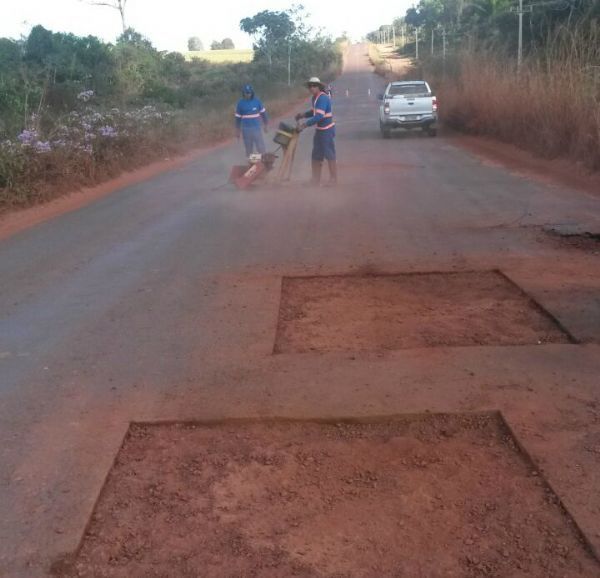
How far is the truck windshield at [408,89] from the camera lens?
25.2m

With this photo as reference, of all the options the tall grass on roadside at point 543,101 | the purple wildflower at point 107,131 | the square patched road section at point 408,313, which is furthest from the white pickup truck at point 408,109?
the square patched road section at point 408,313

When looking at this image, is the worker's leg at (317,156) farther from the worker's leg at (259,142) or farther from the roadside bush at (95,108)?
the roadside bush at (95,108)

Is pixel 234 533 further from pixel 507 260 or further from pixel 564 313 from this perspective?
pixel 507 260

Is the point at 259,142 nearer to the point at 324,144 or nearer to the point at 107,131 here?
the point at 324,144

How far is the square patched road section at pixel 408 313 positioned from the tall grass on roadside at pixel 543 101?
8.38 m

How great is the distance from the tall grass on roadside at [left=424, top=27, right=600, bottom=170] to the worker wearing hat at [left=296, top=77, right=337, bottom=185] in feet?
15.4

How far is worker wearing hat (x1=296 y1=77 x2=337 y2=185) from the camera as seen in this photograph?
12.6 meters

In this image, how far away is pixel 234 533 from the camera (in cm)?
329

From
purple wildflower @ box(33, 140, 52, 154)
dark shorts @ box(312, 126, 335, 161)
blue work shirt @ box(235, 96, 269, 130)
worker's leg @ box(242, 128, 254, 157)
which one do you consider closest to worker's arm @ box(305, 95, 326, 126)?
dark shorts @ box(312, 126, 335, 161)

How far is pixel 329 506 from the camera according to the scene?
11.4ft

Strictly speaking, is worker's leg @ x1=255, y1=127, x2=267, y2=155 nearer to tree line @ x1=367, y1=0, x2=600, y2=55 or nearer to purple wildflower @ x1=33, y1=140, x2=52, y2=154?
purple wildflower @ x1=33, y1=140, x2=52, y2=154

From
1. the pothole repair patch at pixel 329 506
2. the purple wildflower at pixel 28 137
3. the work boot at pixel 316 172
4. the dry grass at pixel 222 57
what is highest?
the purple wildflower at pixel 28 137

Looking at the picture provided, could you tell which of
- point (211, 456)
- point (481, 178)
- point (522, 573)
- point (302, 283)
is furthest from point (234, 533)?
point (481, 178)

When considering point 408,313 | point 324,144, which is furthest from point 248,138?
point 408,313
